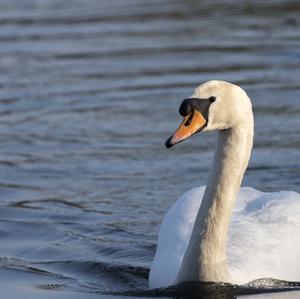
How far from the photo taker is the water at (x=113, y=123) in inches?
347

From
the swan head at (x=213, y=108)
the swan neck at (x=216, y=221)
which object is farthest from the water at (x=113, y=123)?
the swan head at (x=213, y=108)

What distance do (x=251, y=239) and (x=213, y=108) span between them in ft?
4.03

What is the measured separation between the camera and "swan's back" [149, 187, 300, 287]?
7258mm

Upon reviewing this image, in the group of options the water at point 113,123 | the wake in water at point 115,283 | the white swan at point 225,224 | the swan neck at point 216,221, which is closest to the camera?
the white swan at point 225,224

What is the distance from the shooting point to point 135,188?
34.0 ft

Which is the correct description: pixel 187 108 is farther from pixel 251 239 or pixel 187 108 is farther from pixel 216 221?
pixel 251 239

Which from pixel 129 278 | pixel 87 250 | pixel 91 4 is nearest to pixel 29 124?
pixel 87 250

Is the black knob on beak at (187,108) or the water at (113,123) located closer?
the black knob on beak at (187,108)

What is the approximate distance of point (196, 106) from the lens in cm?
662

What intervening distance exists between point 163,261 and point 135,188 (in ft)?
9.59

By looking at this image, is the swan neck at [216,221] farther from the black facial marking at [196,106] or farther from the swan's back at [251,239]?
the black facial marking at [196,106]

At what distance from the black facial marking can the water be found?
1.19 meters

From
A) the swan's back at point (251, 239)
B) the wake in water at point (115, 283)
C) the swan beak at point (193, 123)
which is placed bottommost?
the wake in water at point (115, 283)

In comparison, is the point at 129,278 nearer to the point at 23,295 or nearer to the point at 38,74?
the point at 23,295
